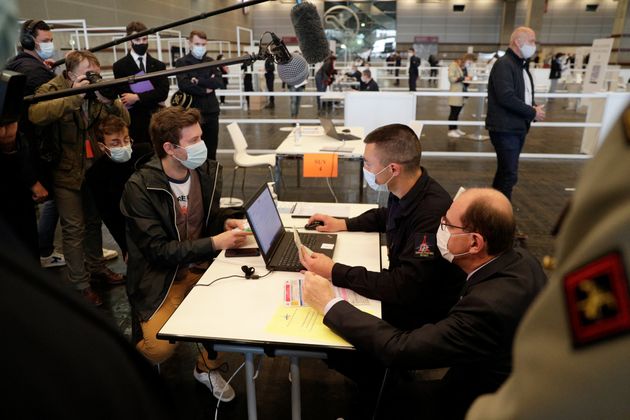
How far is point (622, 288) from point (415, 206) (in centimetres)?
151

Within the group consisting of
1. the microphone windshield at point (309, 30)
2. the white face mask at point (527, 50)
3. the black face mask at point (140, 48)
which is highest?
the black face mask at point (140, 48)

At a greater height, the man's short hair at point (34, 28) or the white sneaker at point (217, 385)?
the man's short hair at point (34, 28)

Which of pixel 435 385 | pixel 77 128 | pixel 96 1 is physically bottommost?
pixel 435 385

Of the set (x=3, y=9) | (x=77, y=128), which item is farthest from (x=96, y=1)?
(x=3, y=9)

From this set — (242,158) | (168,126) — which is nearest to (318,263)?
(168,126)

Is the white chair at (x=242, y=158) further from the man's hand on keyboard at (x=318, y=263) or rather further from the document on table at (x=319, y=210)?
the man's hand on keyboard at (x=318, y=263)

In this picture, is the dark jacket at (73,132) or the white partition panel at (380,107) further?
the white partition panel at (380,107)

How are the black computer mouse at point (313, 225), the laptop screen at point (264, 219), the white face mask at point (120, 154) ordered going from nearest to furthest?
the laptop screen at point (264, 219), the black computer mouse at point (313, 225), the white face mask at point (120, 154)

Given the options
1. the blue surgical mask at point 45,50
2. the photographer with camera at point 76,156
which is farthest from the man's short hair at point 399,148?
the blue surgical mask at point 45,50

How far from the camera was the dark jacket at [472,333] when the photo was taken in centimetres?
121

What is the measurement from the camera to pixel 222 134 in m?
8.89

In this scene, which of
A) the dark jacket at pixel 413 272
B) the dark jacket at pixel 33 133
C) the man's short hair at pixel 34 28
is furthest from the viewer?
the man's short hair at pixel 34 28

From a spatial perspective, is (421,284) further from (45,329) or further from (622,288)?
(45,329)

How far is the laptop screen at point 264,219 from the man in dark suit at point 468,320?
39 cm
